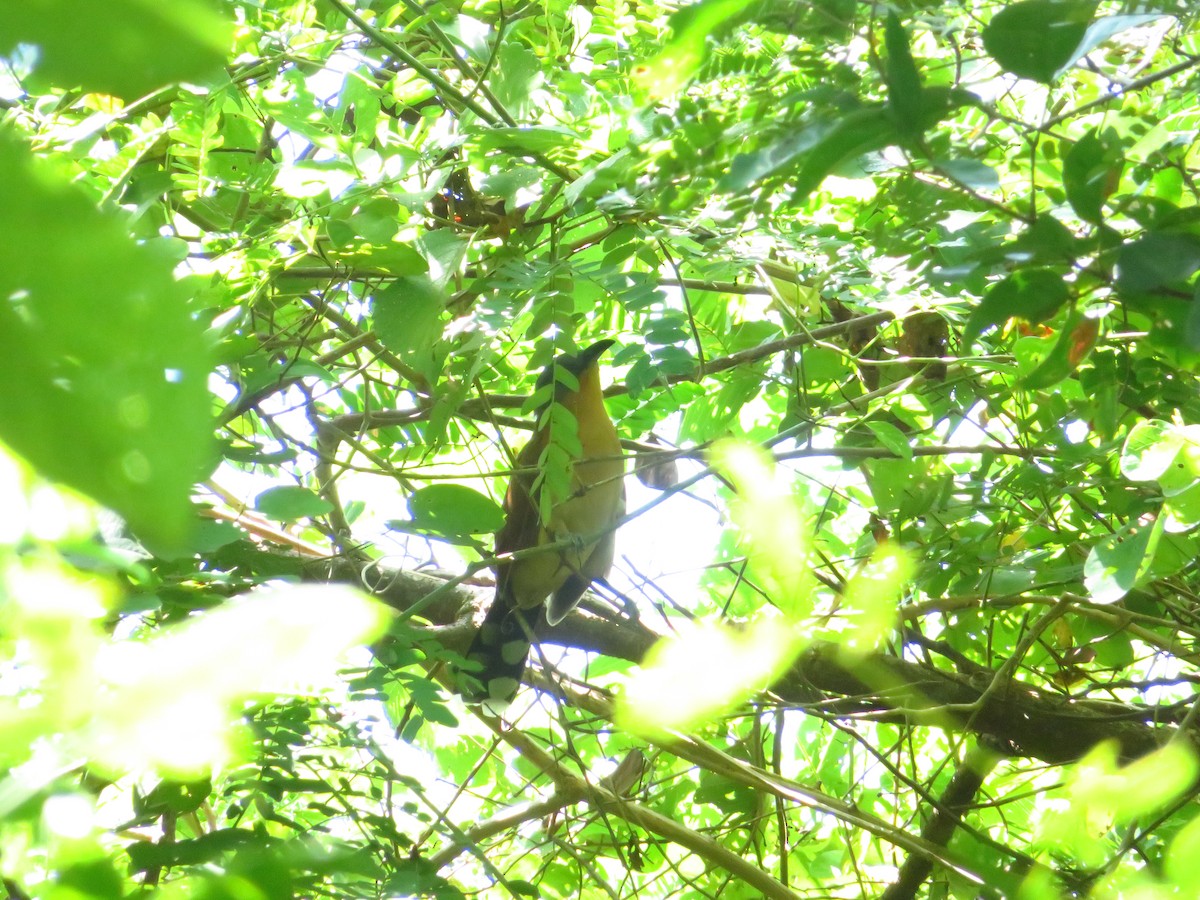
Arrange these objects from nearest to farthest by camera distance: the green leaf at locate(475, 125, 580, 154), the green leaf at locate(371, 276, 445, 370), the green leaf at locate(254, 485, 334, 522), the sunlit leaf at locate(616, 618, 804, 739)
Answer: the sunlit leaf at locate(616, 618, 804, 739)
the green leaf at locate(254, 485, 334, 522)
the green leaf at locate(475, 125, 580, 154)
the green leaf at locate(371, 276, 445, 370)

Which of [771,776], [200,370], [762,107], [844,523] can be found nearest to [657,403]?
[844,523]

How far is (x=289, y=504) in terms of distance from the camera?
0.96 m

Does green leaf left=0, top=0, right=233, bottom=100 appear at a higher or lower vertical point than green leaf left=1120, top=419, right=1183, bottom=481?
lower

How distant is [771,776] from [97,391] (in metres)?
2.24

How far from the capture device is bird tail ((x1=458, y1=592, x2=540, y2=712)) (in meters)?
2.75

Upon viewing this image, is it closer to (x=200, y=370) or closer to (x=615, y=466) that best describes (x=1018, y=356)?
(x=200, y=370)

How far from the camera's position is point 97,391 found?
213 mm

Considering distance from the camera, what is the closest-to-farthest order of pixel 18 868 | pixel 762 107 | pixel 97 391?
pixel 97 391 < pixel 18 868 < pixel 762 107

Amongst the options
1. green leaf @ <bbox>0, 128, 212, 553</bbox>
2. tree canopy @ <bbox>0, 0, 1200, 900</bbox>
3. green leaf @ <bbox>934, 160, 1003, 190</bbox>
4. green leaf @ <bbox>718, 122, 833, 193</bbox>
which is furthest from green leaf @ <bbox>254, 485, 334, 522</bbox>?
green leaf @ <bbox>0, 128, 212, 553</bbox>

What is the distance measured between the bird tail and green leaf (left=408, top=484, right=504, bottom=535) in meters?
0.73

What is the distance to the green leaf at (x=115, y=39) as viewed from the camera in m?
0.22

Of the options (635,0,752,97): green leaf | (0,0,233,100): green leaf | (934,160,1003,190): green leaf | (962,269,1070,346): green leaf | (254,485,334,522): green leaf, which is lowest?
(0,0,233,100): green leaf

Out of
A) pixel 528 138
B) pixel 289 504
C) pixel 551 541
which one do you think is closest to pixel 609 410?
pixel 551 541

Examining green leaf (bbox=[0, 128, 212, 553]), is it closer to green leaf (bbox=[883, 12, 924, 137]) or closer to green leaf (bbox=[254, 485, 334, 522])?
green leaf (bbox=[883, 12, 924, 137])
